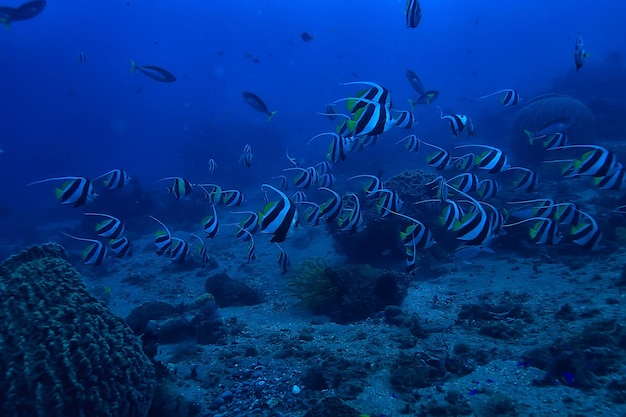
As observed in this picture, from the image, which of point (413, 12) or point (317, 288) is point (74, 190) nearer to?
point (317, 288)

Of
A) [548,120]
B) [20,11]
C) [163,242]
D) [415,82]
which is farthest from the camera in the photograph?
[548,120]

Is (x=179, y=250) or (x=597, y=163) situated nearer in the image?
(x=597, y=163)

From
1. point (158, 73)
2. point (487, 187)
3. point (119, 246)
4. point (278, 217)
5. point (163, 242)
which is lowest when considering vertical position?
point (119, 246)

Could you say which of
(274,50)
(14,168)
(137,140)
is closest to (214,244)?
(14,168)

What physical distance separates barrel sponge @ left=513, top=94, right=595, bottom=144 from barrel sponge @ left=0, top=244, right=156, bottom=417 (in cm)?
1967

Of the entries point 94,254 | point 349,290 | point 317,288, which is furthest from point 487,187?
point 94,254

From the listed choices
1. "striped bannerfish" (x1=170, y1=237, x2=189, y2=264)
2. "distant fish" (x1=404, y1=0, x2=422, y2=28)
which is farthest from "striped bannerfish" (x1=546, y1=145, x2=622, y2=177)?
"striped bannerfish" (x1=170, y1=237, x2=189, y2=264)

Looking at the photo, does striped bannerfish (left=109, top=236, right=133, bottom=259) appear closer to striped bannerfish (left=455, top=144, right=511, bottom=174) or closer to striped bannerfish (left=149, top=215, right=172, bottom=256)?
striped bannerfish (left=149, top=215, right=172, bottom=256)

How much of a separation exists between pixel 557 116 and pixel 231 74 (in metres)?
150

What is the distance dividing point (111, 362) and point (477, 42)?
192m

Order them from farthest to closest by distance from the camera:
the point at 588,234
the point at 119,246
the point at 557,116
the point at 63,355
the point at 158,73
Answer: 1. the point at 557,116
2. the point at 158,73
3. the point at 119,246
4. the point at 588,234
5. the point at 63,355

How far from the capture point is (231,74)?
149250 mm

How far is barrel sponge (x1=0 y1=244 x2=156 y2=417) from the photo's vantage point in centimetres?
299

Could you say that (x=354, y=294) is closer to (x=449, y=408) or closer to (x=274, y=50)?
(x=449, y=408)
